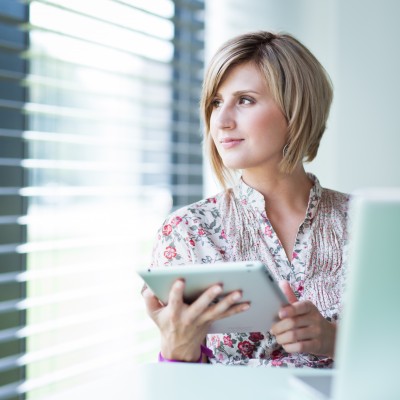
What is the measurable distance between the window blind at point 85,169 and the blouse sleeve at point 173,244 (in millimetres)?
634

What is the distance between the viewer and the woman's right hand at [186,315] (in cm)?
121

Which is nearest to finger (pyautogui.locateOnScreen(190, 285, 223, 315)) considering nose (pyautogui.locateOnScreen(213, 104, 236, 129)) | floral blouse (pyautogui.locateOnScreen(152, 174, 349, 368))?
floral blouse (pyautogui.locateOnScreen(152, 174, 349, 368))

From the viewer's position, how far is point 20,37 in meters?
2.15

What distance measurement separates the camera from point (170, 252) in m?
1.70

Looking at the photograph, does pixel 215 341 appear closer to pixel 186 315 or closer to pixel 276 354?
pixel 276 354

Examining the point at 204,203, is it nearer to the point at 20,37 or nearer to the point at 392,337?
the point at 20,37

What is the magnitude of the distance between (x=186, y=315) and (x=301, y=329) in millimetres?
260

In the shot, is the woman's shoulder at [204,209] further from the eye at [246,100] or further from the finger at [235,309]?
the finger at [235,309]

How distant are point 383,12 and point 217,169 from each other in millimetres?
1636

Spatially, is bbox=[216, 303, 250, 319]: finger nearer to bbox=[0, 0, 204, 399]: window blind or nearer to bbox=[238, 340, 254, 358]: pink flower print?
bbox=[238, 340, 254, 358]: pink flower print

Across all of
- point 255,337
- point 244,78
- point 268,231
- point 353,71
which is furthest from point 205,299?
point 353,71

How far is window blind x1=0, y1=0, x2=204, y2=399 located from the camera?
215 centimetres

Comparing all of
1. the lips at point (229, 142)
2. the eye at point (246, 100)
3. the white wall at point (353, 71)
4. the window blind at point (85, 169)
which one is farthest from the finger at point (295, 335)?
the white wall at point (353, 71)

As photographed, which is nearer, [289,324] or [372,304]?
[372,304]
